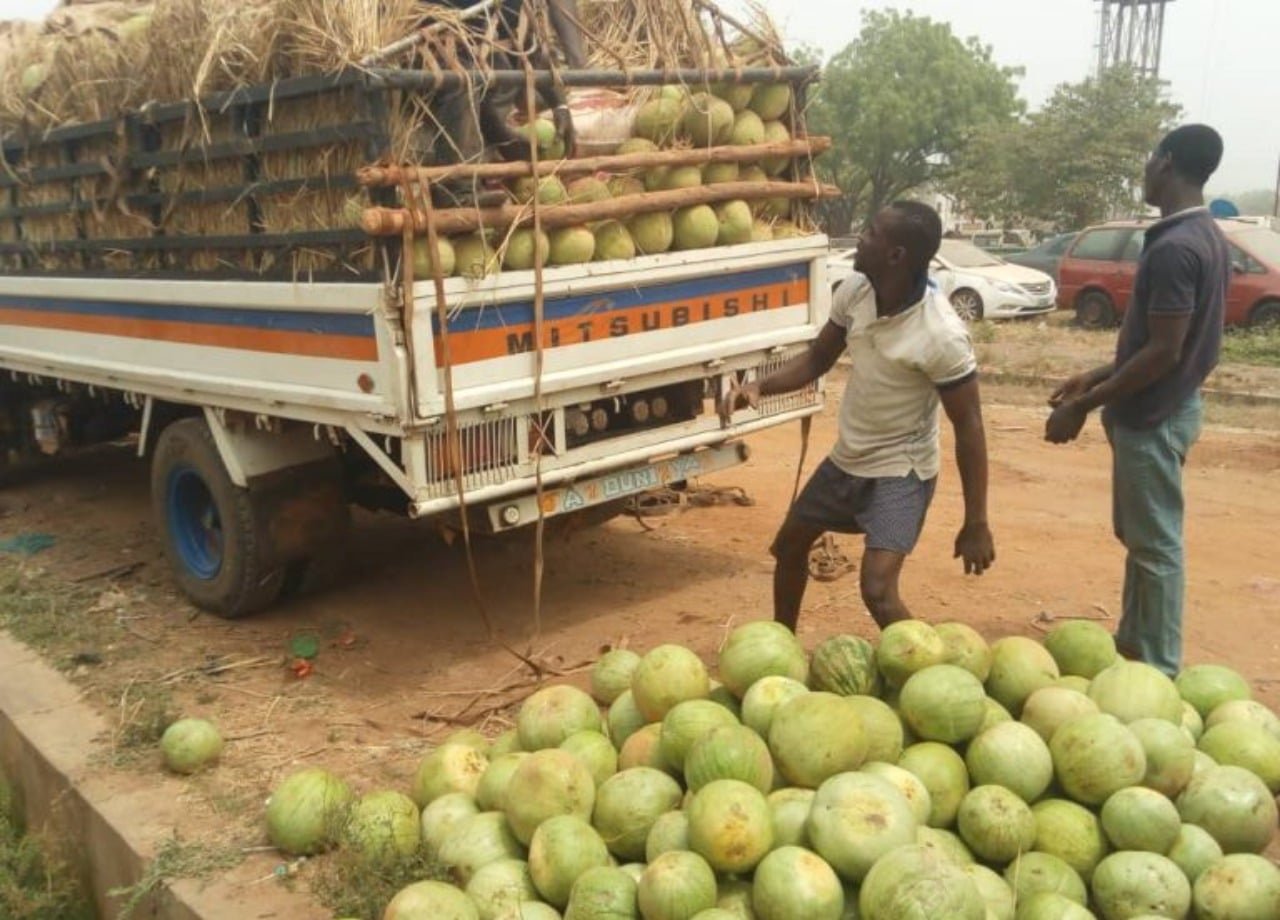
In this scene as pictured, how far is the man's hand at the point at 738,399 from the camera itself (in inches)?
175

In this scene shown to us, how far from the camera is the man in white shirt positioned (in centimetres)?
382

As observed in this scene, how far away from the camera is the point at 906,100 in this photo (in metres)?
42.4

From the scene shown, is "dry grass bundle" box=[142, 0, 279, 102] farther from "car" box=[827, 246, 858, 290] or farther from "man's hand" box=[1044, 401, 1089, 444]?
"car" box=[827, 246, 858, 290]

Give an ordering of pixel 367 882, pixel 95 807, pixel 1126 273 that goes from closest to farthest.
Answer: pixel 367 882, pixel 95 807, pixel 1126 273

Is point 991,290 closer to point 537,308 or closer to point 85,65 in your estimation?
point 85,65

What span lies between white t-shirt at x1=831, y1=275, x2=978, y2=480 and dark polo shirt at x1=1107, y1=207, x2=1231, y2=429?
2.00ft

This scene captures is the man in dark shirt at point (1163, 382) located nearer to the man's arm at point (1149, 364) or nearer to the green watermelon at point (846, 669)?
the man's arm at point (1149, 364)

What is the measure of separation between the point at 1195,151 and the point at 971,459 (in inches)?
51.8

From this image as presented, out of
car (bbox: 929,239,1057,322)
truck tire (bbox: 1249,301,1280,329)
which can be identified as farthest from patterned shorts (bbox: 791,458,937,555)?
car (bbox: 929,239,1057,322)

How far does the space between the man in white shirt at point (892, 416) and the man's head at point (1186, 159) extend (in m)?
0.88

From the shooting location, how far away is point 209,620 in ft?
18.5

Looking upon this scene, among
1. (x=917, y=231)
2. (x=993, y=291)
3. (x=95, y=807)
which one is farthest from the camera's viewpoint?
(x=993, y=291)

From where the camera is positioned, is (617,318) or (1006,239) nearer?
(617,318)

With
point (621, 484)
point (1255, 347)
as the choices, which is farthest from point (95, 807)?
point (1255, 347)
